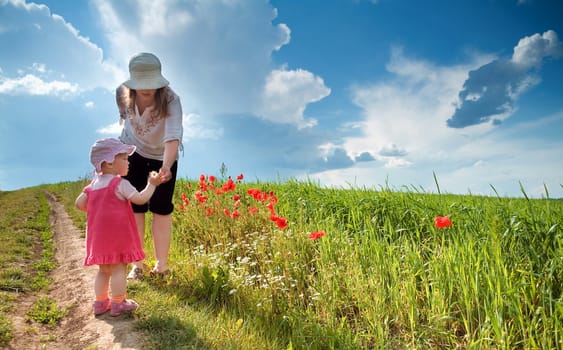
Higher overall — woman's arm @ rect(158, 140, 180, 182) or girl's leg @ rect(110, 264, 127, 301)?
woman's arm @ rect(158, 140, 180, 182)

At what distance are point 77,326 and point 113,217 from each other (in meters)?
1.10

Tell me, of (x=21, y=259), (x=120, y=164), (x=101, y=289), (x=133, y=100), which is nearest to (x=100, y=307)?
(x=101, y=289)

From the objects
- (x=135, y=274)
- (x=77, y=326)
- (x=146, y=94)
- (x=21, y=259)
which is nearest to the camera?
(x=77, y=326)

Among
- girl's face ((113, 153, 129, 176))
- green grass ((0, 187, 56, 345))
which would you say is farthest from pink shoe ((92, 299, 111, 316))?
girl's face ((113, 153, 129, 176))

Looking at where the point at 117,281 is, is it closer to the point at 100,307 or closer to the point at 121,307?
the point at 121,307

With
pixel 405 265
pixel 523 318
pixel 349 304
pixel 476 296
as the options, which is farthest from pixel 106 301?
pixel 523 318

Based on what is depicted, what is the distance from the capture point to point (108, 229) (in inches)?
146

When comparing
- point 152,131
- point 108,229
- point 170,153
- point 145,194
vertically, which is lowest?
point 108,229

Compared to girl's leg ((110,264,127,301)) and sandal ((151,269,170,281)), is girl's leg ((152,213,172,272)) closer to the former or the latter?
sandal ((151,269,170,281))

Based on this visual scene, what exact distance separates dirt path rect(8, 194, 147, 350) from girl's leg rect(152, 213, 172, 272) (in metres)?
0.80

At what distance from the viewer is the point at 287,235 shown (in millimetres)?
4762

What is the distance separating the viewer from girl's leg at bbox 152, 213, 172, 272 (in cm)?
470

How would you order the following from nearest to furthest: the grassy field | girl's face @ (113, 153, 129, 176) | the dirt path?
the grassy field, the dirt path, girl's face @ (113, 153, 129, 176)

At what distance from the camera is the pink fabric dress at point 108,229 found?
3707 mm
